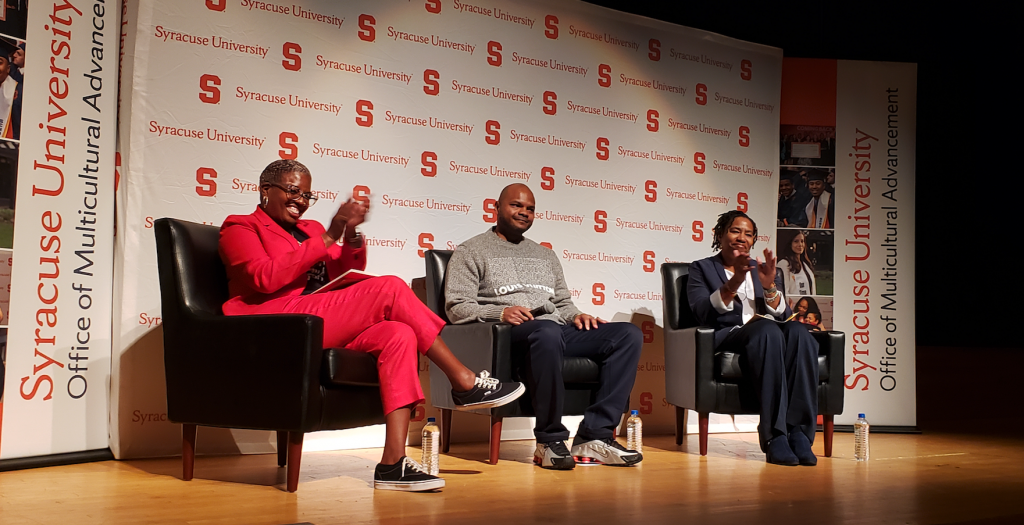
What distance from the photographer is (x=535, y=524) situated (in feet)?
7.24

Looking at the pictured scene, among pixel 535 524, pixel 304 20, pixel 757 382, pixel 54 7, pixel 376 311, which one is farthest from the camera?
pixel 304 20

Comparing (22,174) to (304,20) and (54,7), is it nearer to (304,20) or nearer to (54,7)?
(54,7)

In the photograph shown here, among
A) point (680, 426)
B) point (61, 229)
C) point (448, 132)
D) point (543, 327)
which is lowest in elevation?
point (680, 426)

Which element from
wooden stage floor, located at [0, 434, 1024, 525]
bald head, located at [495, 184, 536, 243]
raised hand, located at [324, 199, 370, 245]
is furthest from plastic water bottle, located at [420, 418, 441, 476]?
bald head, located at [495, 184, 536, 243]

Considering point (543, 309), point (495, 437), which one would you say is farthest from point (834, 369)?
point (495, 437)

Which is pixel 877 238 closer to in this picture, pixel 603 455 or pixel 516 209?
pixel 516 209

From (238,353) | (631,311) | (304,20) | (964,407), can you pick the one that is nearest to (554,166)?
(631,311)

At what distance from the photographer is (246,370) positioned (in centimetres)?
269

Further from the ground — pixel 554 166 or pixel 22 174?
pixel 554 166

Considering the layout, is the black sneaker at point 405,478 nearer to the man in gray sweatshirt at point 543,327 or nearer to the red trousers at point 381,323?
the red trousers at point 381,323

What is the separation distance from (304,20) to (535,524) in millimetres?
2736

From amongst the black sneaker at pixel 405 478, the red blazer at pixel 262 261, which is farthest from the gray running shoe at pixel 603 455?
the red blazer at pixel 262 261

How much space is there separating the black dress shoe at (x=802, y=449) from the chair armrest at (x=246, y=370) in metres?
2.15

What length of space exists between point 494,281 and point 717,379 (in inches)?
44.9
